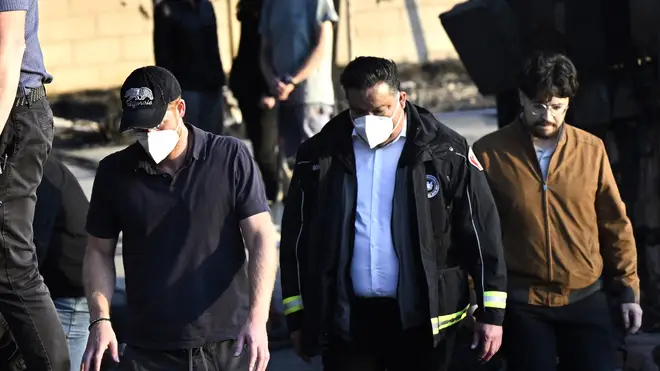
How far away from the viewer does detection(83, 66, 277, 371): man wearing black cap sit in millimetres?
3871

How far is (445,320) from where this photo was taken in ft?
13.8

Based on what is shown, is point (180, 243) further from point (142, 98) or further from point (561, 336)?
point (561, 336)

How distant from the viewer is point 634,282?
4605 millimetres

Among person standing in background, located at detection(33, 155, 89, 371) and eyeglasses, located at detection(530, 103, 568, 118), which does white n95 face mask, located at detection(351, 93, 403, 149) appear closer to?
eyeglasses, located at detection(530, 103, 568, 118)

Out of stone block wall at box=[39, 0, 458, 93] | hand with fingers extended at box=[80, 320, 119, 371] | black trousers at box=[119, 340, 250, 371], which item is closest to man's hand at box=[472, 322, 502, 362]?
black trousers at box=[119, 340, 250, 371]

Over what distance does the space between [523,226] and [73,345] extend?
1.91 metres

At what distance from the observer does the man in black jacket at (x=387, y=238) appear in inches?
163

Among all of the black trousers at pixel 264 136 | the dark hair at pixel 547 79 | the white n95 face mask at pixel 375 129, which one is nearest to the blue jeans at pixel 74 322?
the white n95 face mask at pixel 375 129

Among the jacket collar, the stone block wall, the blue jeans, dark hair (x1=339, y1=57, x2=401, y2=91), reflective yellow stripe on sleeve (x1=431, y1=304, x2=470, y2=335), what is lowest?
the blue jeans

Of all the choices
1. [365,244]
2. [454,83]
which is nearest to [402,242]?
[365,244]

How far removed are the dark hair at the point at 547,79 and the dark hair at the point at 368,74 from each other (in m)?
0.59

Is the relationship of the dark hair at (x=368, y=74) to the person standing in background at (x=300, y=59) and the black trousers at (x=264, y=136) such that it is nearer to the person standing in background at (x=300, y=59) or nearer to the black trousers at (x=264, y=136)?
the person standing in background at (x=300, y=59)

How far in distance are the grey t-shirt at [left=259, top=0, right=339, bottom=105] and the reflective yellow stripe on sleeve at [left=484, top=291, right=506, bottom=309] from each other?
264 centimetres

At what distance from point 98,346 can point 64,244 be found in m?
1.19
